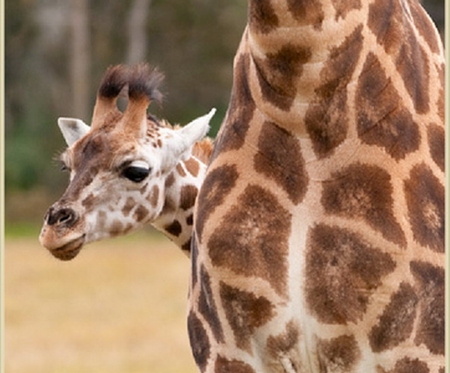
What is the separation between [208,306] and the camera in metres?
3.01

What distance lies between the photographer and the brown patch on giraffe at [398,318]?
2793mm

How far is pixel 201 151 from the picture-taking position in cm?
444

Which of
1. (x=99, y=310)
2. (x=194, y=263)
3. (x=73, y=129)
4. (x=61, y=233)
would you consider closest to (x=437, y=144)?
(x=194, y=263)

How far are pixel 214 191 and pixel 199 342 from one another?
1.24 ft

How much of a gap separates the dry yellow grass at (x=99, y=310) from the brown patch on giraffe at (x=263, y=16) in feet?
27.1

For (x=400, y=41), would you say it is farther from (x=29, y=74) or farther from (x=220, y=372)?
(x=29, y=74)

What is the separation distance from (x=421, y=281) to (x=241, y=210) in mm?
440

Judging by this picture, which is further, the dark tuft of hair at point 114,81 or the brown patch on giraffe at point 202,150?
the brown patch on giraffe at point 202,150

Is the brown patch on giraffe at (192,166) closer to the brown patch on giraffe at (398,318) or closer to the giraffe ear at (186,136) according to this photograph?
the giraffe ear at (186,136)

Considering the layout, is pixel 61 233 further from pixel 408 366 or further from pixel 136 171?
pixel 408 366

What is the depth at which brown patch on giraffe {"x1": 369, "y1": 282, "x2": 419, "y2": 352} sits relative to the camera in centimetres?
279

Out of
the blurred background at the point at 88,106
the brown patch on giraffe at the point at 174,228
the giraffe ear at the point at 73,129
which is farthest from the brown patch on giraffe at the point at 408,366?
the blurred background at the point at 88,106

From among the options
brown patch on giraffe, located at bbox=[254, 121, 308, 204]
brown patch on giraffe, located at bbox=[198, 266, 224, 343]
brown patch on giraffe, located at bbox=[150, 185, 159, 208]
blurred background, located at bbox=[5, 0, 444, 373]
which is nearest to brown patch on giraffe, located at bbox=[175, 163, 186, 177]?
brown patch on giraffe, located at bbox=[150, 185, 159, 208]

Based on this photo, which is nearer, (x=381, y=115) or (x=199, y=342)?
(x=381, y=115)
